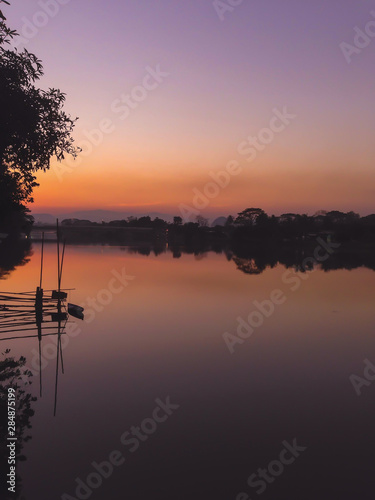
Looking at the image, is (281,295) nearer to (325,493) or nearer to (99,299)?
(99,299)

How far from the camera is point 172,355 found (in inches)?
596

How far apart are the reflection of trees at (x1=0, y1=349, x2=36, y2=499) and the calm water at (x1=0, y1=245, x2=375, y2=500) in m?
0.20

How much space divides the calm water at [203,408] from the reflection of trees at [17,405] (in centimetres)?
20

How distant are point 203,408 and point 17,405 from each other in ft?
14.7

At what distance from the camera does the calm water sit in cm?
750

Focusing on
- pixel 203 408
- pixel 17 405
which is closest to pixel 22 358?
pixel 17 405

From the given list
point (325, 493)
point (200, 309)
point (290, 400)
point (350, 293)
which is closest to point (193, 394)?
point (290, 400)

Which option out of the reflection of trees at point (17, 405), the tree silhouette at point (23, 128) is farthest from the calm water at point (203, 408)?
the tree silhouette at point (23, 128)

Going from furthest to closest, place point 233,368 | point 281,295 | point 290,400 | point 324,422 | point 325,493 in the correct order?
point 281,295, point 233,368, point 290,400, point 324,422, point 325,493

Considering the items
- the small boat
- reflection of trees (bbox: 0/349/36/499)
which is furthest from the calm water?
the small boat

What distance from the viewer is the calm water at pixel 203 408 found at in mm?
7496

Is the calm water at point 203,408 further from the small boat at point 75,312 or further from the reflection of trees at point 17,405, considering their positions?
the small boat at point 75,312

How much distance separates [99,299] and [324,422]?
65.4 feet

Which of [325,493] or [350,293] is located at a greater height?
[350,293]
